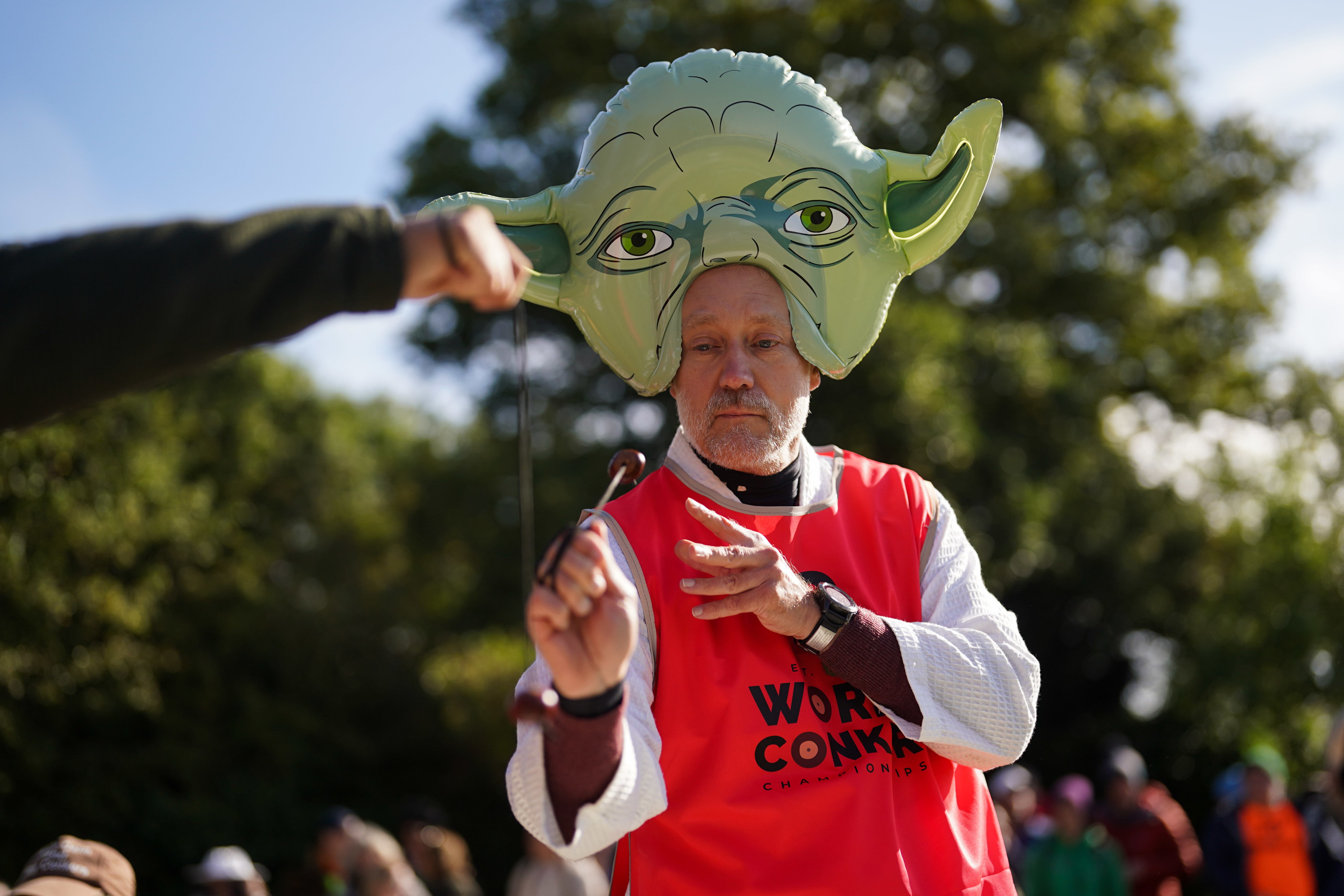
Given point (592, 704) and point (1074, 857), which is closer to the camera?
point (592, 704)

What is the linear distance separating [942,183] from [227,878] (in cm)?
449

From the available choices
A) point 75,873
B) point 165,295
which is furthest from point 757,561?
point 75,873

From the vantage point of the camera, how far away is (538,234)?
9.44 feet

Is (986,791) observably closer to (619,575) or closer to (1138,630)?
(619,575)

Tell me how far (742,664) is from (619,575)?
53cm

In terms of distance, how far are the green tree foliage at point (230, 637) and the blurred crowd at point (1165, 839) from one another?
8.58 metres

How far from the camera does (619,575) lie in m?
2.06

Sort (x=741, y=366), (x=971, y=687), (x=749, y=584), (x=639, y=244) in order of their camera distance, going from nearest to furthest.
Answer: (x=749, y=584), (x=971, y=687), (x=741, y=366), (x=639, y=244)

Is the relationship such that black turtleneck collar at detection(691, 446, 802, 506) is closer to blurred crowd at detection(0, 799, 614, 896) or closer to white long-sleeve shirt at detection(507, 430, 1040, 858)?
white long-sleeve shirt at detection(507, 430, 1040, 858)

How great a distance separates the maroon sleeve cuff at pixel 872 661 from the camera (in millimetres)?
2359

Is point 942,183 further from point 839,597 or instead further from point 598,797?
point 598,797

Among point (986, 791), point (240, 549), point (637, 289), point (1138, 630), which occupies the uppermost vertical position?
point (240, 549)

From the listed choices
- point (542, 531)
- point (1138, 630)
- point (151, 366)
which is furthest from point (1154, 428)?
point (151, 366)

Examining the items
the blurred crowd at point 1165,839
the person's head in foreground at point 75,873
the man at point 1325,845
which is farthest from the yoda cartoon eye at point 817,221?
the blurred crowd at point 1165,839
